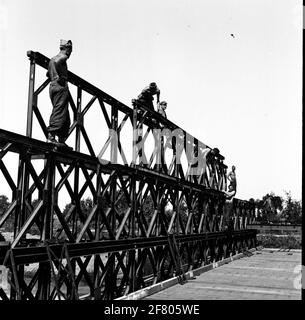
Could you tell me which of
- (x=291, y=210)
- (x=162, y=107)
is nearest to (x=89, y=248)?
(x=162, y=107)

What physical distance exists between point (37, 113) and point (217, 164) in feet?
40.0

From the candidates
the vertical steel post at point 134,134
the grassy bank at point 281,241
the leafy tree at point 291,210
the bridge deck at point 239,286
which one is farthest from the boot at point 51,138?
the leafy tree at point 291,210

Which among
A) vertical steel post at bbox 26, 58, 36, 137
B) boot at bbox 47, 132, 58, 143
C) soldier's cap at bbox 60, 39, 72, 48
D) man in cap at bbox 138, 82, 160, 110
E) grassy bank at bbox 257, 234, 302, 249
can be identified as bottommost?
grassy bank at bbox 257, 234, 302, 249

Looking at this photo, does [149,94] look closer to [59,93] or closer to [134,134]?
[134,134]

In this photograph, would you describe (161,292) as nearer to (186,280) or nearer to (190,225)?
(186,280)

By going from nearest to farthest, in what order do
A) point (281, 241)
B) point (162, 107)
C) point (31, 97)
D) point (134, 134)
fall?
point (31, 97), point (134, 134), point (162, 107), point (281, 241)

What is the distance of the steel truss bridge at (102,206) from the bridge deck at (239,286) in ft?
2.39

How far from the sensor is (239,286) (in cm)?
1122

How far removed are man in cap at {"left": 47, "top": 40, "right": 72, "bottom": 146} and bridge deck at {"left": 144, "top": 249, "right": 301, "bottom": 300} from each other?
4.36 meters

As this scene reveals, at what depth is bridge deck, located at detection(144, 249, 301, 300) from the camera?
9812 millimetres

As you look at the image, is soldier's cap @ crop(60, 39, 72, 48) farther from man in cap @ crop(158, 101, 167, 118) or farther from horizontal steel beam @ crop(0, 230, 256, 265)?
man in cap @ crop(158, 101, 167, 118)

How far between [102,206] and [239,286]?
4993mm

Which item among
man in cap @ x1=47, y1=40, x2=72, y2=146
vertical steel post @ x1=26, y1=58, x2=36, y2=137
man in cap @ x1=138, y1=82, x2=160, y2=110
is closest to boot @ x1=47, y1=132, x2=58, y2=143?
man in cap @ x1=47, y1=40, x2=72, y2=146
